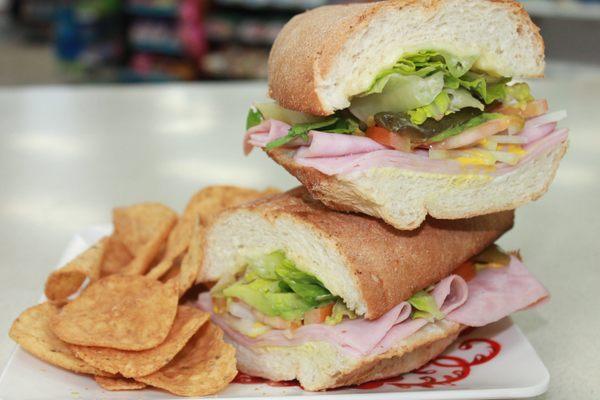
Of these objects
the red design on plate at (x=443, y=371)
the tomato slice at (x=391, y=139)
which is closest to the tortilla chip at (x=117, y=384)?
the red design on plate at (x=443, y=371)

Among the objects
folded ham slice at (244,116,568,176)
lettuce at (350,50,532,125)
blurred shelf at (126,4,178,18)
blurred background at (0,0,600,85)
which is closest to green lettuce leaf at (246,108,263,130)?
folded ham slice at (244,116,568,176)

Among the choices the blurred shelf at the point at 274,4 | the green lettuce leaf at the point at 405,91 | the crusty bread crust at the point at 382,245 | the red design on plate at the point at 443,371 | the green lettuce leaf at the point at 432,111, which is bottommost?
the blurred shelf at the point at 274,4

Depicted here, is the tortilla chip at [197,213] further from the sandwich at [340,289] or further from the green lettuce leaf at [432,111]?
the green lettuce leaf at [432,111]

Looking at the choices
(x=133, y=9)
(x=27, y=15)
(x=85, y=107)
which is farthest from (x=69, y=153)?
(x=27, y=15)

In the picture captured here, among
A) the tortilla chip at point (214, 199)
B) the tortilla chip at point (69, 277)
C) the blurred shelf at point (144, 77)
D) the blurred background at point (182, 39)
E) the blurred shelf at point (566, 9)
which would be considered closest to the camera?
the tortilla chip at point (69, 277)

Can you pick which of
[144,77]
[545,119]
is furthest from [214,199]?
[144,77]

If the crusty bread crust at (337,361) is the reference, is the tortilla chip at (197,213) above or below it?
above

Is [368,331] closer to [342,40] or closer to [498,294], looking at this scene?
[498,294]
